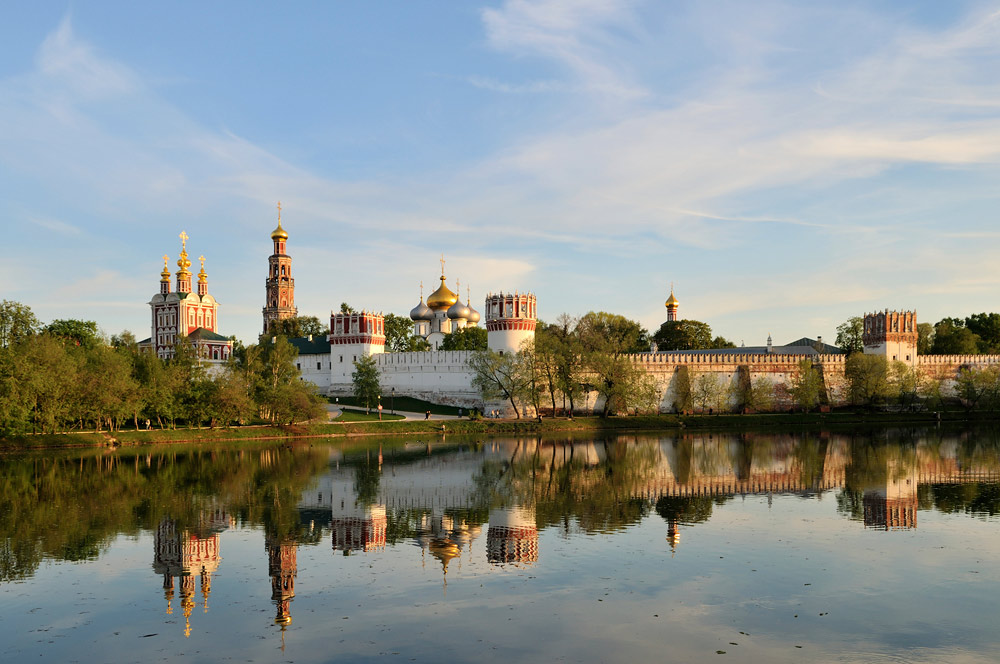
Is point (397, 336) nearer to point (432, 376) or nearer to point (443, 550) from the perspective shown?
point (432, 376)

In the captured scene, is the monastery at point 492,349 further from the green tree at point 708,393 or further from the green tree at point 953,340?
the green tree at point 953,340

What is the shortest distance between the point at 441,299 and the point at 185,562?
66.3m

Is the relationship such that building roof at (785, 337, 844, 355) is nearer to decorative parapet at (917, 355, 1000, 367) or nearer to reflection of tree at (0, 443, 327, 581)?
decorative parapet at (917, 355, 1000, 367)

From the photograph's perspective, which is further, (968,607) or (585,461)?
(585,461)

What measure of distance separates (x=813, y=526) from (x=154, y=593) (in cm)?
1373

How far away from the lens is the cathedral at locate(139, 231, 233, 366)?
3236 inches

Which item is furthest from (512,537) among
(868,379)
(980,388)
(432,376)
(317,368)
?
(317,368)

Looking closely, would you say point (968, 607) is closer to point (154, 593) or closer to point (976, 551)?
point (976, 551)

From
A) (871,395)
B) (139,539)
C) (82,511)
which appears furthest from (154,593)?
(871,395)

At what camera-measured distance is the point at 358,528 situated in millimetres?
19156

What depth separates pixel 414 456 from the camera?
120ft

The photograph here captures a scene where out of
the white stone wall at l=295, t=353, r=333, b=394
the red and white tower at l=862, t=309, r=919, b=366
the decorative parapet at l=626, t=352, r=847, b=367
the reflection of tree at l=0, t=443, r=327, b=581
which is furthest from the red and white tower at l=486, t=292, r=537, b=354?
the red and white tower at l=862, t=309, r=919, b=366

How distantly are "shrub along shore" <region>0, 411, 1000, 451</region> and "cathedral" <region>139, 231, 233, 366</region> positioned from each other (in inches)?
1457

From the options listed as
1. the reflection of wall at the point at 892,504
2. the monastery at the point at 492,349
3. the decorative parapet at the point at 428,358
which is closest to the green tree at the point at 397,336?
the monastery at the point at 492,349
